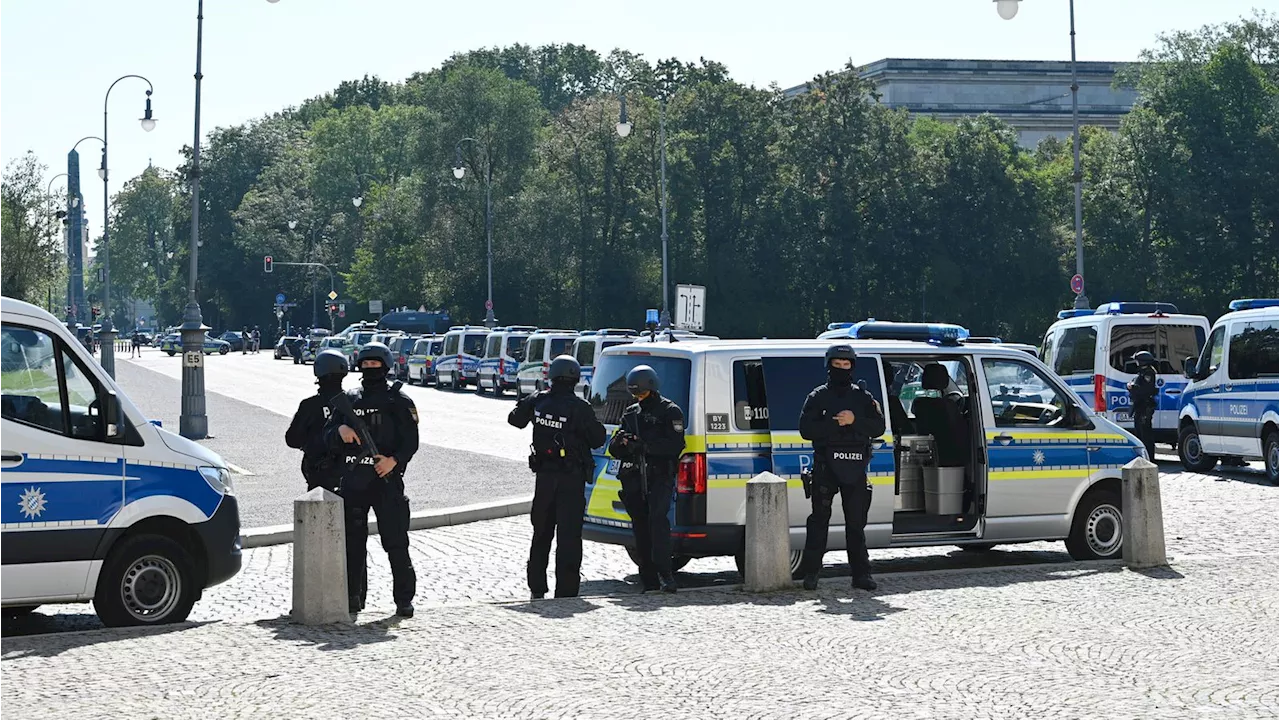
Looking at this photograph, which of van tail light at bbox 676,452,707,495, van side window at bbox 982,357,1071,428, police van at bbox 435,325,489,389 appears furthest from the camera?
police van at bbox 435,325,489,389

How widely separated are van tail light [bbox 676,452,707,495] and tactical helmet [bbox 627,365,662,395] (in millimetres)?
547

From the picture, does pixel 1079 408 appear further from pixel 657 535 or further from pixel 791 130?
pixel 791 130

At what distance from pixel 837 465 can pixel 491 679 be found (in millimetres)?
3742

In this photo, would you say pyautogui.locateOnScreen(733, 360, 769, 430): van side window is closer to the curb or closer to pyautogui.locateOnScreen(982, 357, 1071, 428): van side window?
pyautogui.locateOnScreen(982, 357, 1071, 428): van side window

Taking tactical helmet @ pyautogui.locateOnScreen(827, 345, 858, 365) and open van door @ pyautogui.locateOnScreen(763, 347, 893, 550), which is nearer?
tactical helmet @ pyautogui.locateOnScreen(827, 345, 858, 365)

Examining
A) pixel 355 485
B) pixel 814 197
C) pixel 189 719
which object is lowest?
pixel 189 719

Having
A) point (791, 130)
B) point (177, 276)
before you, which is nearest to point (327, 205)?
point (177, 276)

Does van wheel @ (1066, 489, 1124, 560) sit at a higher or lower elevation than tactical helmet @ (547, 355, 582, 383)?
lower

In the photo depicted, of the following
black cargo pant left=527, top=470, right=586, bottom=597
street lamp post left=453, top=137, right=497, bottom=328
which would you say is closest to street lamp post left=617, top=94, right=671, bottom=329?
street lamp post left=453, top=137, right=497, bottom=328

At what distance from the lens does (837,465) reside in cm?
1140

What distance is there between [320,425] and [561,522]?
168 centimetres

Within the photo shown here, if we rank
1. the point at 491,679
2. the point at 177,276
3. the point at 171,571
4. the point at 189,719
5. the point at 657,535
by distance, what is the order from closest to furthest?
the point at 189,719, the point at 491,679, the point at 171,571, the point at 657,535, the point at 177,276

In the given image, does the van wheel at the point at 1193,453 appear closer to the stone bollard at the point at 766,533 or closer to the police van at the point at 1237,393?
the police van at the point at 1237,393

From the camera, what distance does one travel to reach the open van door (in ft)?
39.1
